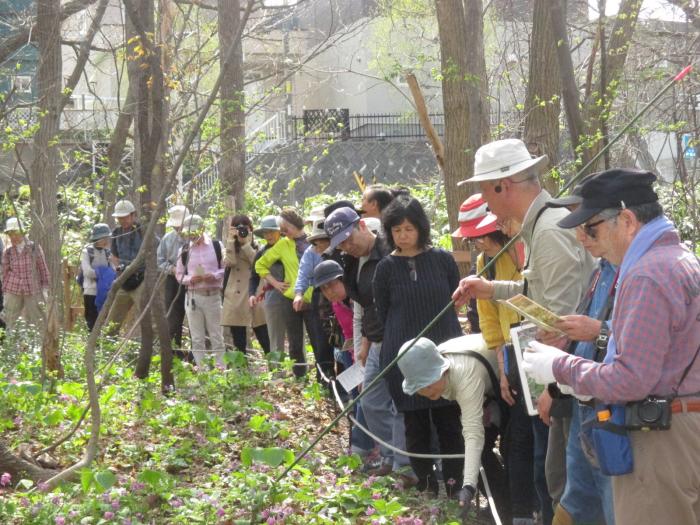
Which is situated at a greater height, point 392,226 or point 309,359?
point 392,226

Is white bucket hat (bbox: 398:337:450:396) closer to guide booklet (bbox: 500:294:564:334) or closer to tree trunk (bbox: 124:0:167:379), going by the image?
guide booklet (bbox: 500:294:564:334)

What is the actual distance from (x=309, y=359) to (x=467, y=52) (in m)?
3.85

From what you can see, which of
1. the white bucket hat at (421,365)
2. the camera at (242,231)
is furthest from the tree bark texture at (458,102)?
the white bucket hat at (421,365)

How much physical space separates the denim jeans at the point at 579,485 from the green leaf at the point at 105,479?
8.27 feet

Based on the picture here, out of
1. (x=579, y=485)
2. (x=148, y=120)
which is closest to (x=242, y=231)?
(x=148, y=120)

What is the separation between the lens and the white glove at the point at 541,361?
3908mm

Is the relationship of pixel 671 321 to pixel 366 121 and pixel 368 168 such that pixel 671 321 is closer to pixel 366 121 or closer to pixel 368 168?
pixel 368 168

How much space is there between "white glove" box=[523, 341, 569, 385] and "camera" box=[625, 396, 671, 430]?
35cm

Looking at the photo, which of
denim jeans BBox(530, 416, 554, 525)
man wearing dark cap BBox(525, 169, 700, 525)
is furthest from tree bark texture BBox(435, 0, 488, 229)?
man wearing dark cap BBox(525, 169, 700, 525)

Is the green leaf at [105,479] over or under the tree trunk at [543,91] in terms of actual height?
under

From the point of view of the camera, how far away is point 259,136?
14.0 metres

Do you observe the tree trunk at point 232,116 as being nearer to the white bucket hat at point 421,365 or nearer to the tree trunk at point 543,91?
the tree trunk at point 543,91

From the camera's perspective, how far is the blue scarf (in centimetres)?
362

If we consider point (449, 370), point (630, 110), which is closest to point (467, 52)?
point (630, 110)
